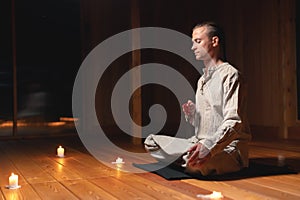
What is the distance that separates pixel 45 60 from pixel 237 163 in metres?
3.73

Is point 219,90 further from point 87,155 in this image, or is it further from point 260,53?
point 260,53

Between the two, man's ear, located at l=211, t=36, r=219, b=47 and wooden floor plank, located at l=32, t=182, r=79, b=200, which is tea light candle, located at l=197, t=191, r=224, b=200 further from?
man's ear, located at l=211, t=36, r=219, b=47

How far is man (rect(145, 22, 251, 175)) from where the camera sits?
237 centimetres

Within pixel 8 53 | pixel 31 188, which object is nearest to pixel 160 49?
pixel 8 53

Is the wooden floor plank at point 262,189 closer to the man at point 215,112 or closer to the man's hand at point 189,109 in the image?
the man at point 215,112

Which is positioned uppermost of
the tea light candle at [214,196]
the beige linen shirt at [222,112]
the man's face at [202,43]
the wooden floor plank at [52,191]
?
the man's face at [202,43]

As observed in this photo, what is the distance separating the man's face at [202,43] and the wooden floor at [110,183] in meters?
0.81

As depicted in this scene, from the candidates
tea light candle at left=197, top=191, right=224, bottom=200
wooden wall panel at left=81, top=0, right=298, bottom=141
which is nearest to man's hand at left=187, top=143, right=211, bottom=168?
tea light candle at left=197, top=191, right=224, bottom=200

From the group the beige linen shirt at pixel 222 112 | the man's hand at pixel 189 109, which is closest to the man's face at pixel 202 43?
the beige linen shirt at pixel 222 112

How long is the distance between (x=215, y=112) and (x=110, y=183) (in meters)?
0.79

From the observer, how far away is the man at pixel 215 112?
2.37 metres

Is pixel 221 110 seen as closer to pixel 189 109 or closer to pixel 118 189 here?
pixel 189 109

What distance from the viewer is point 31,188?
229 centimetres

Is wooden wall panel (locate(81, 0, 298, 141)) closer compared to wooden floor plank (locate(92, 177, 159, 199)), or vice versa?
wooden floor plank (locate(92, 177, 159, 199))
